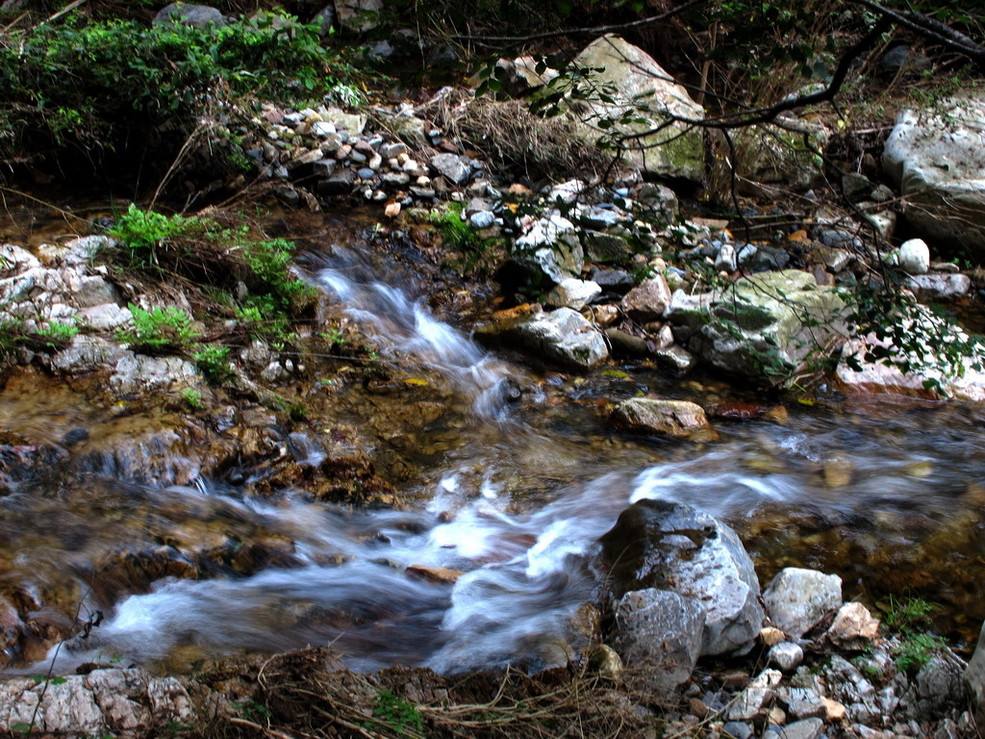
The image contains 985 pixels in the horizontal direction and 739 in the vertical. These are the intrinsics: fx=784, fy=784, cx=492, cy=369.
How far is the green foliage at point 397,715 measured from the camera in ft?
6.60

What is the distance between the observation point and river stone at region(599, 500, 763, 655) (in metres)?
2.74

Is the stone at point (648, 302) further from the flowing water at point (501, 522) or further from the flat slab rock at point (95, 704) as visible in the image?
the flat slab rock at point (95, 704)

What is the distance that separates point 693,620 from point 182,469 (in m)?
2.32

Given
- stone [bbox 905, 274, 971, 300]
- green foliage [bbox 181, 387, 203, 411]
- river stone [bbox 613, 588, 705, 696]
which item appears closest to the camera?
river stone [bbox 613, 588, 705, 696]

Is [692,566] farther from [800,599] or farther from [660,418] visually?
[660,418]

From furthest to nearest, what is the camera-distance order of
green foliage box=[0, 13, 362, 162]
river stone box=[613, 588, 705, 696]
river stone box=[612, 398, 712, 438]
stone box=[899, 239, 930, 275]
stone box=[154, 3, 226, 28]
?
stone box=[154, 3, 226, 28]
stone box=[899, 239, 930, 275]
green foliage box=[0, 13, 362, 162]
river stone box=[612, 398, 712, 438]
river stone box=[613, 588, 705, 696]

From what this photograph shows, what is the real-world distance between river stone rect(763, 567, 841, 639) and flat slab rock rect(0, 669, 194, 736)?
2068 mm

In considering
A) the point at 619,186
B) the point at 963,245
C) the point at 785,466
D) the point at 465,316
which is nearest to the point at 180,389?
the point at 465,316

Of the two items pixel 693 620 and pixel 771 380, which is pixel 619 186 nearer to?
pixel 771 380

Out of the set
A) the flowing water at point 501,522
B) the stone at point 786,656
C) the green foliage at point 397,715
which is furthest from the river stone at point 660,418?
the green foliage at point 397,715

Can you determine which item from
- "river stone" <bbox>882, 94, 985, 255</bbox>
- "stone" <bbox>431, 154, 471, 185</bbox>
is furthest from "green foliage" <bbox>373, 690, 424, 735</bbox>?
"river stone" <bbox>882, 94, 985, 255</bbox>

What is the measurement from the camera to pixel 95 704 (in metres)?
2.00

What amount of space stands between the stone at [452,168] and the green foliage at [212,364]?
11.3ft

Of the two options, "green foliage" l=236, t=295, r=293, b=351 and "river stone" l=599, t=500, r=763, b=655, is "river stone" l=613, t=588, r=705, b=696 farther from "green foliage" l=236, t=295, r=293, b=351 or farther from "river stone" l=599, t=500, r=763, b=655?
"green foliage" l=236, t=295, r=293, b=351
